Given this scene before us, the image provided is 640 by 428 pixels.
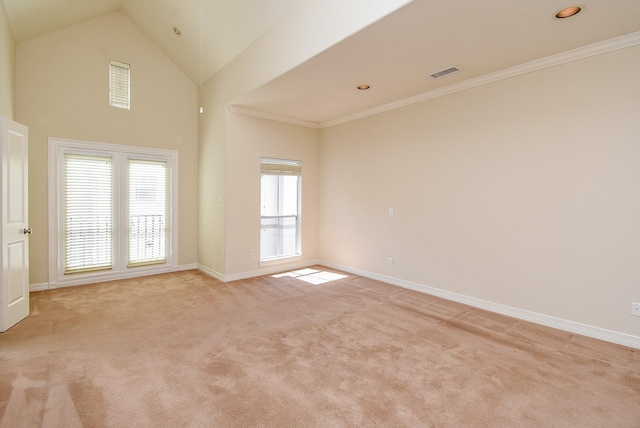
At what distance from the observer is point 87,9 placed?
4496 mm

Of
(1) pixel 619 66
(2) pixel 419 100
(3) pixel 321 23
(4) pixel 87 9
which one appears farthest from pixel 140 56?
(1) pixel 619 66

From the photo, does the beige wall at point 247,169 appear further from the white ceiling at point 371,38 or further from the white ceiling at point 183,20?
the white ceiling at point 183,20

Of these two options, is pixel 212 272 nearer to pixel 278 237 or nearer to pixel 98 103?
pixel 278 237

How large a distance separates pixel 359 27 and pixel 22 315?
457cm

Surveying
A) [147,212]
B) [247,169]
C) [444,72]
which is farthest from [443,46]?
[147,212]

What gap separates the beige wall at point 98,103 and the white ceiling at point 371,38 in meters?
0.21

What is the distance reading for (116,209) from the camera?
506 centimetres

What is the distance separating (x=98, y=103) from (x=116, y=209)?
1.67m

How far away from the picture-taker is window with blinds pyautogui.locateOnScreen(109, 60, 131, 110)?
498cm

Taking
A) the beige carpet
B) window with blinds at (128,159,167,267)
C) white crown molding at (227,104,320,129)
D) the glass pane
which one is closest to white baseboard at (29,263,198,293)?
window with blinds at (128,159,167,267)

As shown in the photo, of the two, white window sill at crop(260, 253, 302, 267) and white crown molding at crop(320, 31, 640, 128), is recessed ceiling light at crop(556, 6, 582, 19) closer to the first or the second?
white crown molding at crop(320, 31, 640, 128)

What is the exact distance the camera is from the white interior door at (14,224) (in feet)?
9.98

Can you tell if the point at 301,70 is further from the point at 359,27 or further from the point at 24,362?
the point at 24,362

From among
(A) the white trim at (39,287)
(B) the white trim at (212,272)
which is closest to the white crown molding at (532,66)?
(B) the white trim at (212,272)
